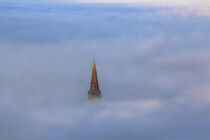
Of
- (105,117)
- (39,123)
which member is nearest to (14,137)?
(39,123)

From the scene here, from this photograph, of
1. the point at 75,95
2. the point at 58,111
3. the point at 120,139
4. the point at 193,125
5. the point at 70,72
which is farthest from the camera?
the point at 70,72

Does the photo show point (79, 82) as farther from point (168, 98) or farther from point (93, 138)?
point (93, 138)

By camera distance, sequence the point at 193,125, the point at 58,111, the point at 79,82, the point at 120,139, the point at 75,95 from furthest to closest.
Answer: the point at 79,82, the point at 75,95, the point at 58,111, the point at 193,125, the point at 120,139

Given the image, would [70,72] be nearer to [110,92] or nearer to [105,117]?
[110,92]

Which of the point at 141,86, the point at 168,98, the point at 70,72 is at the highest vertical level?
the point at 70,72

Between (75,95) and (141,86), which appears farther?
(141,86)

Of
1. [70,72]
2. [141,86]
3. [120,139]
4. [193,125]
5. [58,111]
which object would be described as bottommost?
[120,139]

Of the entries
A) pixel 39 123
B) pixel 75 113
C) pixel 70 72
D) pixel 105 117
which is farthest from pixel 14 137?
pixel 70 72

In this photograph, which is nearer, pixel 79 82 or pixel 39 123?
pixel 39 123

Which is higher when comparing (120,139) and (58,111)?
(58,111)
